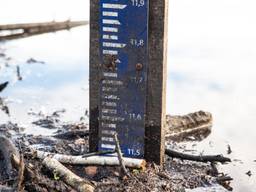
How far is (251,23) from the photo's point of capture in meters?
17.0

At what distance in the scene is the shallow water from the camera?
951 cm

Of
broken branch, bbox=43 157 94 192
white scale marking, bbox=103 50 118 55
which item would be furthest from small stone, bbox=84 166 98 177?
white scale marking, bbox=103 50 118 55

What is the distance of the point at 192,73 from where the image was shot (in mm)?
12617

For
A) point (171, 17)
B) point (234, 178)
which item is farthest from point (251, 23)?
point (234, 178)

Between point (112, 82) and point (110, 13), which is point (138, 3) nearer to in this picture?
point (110, 13)

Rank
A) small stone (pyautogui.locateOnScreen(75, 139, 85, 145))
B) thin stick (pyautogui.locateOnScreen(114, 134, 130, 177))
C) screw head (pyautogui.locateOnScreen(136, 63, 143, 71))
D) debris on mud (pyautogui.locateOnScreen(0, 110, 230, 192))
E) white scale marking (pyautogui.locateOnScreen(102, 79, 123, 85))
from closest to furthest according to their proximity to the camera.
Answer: debris on mud (pyautogui.locateOnScreen(0, 110, 230, 192)) → thin stick (pyautogui.locateOnScreen(114, 134, 130, 177)) → screw head (pyautogui.locateOnScreen(136, 63, 143, 71)) → white scale marking (pyautogui.locateOnScreen(102, 79, 123, 85)) → small stone (pyautogui.locateOnScreen(75, 139, 85, 145))

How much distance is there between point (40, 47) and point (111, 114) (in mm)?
9340

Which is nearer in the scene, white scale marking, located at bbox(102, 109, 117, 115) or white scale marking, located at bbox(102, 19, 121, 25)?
white scale marking, located at bbox(102, 19, 121, 25)

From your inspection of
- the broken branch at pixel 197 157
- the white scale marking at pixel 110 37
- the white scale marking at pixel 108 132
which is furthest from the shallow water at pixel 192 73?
the white scale marking at pixel 110 37

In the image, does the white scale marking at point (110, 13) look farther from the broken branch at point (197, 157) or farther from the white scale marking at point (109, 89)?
the broken branch at point (197, 157)

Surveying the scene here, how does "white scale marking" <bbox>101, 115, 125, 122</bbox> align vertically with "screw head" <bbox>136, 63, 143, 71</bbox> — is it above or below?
below

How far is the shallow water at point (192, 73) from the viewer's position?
951 centimetres

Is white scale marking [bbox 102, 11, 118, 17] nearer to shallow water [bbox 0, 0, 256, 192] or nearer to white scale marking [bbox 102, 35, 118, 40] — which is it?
white scale marking [bbox 102, 35, 118, 40]

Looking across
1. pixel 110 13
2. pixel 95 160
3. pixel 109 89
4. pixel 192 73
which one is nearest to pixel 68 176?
pixel 95 160
